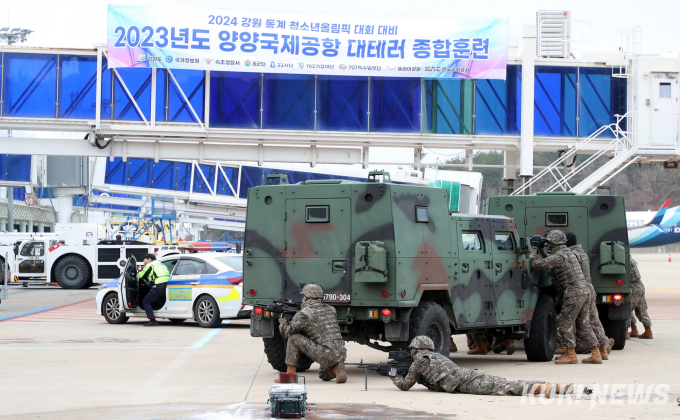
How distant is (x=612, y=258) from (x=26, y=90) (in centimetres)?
1761

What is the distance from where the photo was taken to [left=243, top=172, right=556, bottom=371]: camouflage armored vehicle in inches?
426

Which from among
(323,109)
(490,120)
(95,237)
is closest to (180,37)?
(323,109)

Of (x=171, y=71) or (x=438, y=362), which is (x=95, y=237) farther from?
(x=438, y=362)

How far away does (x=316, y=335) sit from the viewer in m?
10.5

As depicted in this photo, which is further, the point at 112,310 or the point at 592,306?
the point at 112,310

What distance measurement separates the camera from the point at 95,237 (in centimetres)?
3516

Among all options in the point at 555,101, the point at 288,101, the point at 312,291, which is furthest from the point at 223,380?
the point at 555,101

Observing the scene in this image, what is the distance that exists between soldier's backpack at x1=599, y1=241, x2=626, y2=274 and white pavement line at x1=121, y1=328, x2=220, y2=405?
21.8 ft

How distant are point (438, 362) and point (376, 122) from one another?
55.9 ft

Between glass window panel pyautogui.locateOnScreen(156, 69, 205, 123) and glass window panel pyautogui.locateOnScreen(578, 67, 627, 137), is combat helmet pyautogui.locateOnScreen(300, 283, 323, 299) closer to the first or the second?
glass window panel pyautogui.locateOnScreen(156, 69, 205, 123)

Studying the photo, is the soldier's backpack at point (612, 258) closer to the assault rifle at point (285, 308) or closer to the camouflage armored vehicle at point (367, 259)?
the camouflage armored vehicle at point (367, 259)

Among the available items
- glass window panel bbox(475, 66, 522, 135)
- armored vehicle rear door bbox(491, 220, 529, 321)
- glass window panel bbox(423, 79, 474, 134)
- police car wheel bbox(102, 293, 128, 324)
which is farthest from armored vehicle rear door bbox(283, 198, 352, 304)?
glass window panel bbox(475, 66, 522, 135)

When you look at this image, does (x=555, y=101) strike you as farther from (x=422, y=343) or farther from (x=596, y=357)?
(x=422, y=343)

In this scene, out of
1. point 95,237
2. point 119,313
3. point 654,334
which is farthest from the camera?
point 95,237
